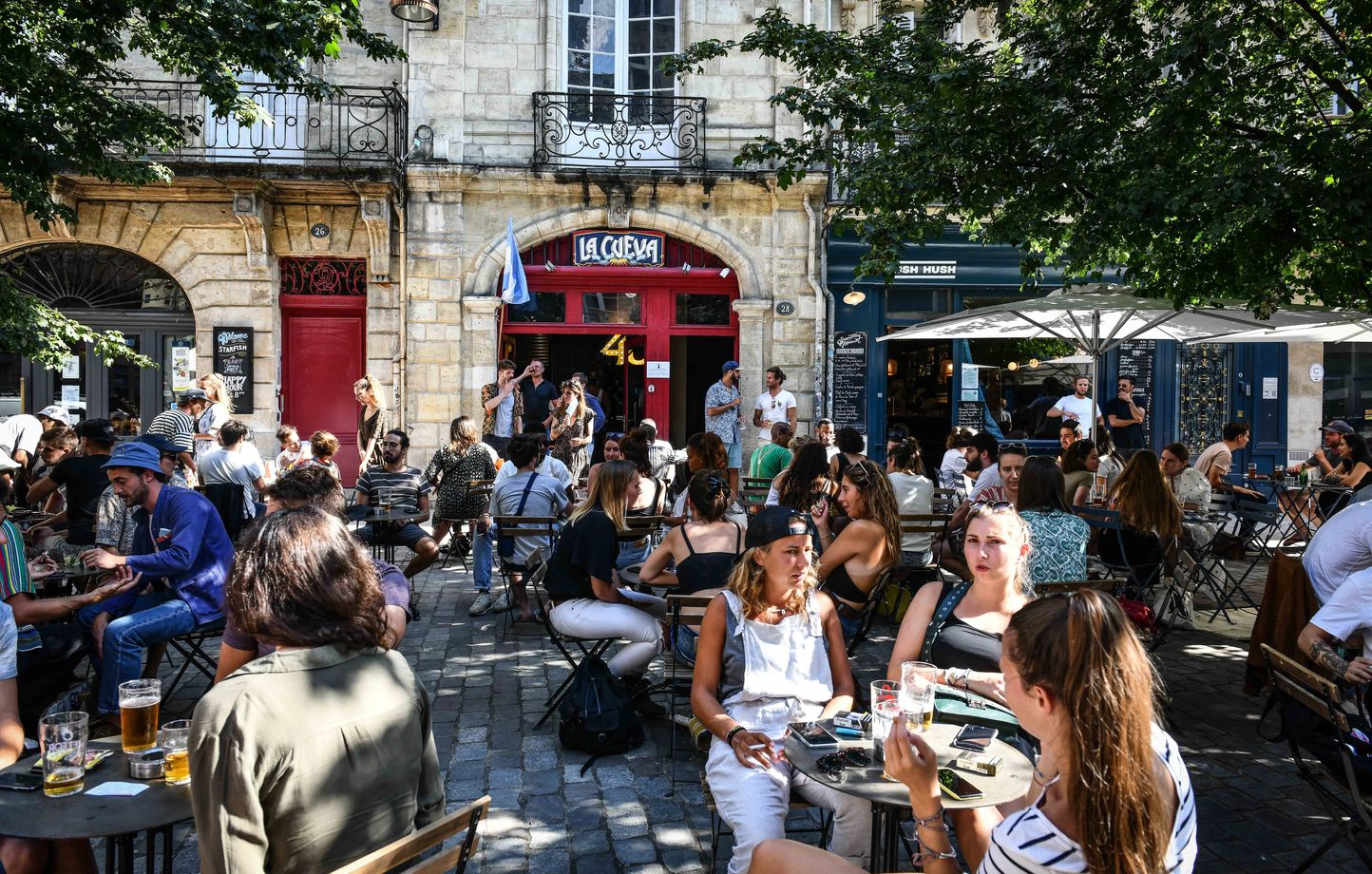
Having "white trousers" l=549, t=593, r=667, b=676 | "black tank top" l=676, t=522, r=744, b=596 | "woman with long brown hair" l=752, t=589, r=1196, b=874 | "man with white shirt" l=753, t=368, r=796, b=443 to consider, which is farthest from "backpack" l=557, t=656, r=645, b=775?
"man with white shirt" l=753, t=368, r=796, b=443

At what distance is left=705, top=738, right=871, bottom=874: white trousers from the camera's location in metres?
2.99

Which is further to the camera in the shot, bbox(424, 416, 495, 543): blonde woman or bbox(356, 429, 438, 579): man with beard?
bbox(424, 416, 495, 543): blonde woman

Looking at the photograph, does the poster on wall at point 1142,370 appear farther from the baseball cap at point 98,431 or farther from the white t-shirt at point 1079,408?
the baseball cap at point 98,431

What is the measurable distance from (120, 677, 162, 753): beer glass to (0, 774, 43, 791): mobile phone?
215 mm

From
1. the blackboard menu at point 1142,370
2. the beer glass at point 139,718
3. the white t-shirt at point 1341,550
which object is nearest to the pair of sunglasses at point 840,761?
the beer glass at point 139,718

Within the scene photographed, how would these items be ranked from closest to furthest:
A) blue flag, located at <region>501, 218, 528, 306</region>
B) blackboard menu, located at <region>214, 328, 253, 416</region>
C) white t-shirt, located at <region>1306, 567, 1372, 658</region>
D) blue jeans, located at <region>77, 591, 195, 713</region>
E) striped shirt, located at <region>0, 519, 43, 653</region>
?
white t-shirt, located at <region>1306, 567, 1372, 658</region>
striped shirt, located at <region>0, 519, 43, 653</region>
blue jeans, located at <region>77, 591, 195, 713</region>
blue flag, located at <region>501, 218, 528, 306</region>
blackboard menu, located at <region>214, 328, 253, 416</region>

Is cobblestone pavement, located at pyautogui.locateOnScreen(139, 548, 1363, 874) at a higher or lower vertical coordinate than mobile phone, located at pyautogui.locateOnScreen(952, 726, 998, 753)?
lower

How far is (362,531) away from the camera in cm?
758

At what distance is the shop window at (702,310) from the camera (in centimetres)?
1391

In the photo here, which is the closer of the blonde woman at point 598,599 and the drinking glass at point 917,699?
the drinking glass at point 917,699

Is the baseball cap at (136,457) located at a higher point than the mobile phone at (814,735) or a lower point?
higher

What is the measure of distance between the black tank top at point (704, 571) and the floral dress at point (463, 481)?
401 cm

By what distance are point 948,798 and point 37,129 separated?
269 inches

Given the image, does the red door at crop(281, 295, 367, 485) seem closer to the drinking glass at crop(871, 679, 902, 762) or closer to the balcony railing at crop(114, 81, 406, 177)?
the balcony railing at crop(114, 81, 406, 177)
